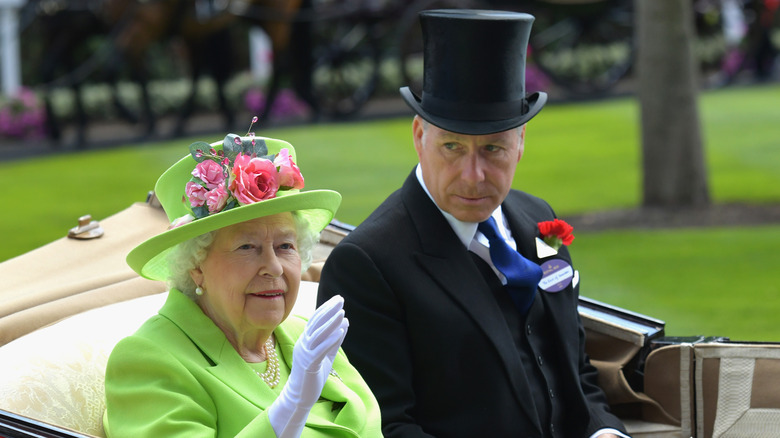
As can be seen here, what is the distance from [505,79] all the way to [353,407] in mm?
879

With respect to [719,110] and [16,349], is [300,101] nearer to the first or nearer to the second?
[719,110]

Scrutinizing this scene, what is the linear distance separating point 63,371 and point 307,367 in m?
0.76

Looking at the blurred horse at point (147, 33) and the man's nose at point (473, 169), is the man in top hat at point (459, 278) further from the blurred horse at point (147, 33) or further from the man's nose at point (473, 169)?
the blurred horse at point (147, 33)

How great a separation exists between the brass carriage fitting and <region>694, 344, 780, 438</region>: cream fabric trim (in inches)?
68.2

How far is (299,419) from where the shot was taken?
207cm

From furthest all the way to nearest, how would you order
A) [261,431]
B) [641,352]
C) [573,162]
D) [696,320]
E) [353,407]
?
[573,162] < [696,320] < [641,352] < [353,407] < [261,431]

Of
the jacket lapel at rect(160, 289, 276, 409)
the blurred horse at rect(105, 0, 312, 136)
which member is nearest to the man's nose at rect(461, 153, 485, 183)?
the jacket lapel at rect(160, 289, 276, 409)

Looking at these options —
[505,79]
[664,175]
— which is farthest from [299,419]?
[664,175]

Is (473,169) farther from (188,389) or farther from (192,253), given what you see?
(188,389)

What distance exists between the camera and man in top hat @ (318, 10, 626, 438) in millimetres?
2643

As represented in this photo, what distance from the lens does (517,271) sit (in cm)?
277

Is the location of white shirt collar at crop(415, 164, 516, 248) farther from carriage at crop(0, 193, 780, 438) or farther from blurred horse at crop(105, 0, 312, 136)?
blurred horse at crop(105, 0, 312, 136)

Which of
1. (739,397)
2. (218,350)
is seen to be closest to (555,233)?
(739,397)

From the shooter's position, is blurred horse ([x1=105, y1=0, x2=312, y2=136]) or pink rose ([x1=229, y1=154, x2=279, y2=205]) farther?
blurred horse ([x1=105, y1=0, x2=312, y2=136])
